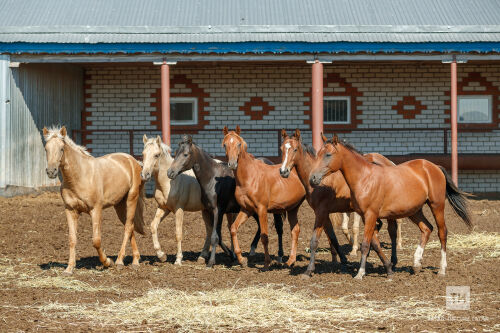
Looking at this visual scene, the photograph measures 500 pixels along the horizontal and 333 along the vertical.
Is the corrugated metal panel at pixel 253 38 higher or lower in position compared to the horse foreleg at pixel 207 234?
higher

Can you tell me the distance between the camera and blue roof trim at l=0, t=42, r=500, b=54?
17969 millimetres

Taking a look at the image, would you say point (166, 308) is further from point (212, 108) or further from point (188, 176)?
point (212, 108)

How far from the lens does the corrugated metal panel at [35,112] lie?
17.7 meters

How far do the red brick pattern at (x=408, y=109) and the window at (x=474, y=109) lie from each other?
1.12 metres

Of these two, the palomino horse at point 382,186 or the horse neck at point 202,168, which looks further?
the horse neck at point 202,168

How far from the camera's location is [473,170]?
827 inches

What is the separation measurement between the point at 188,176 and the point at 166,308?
410cm

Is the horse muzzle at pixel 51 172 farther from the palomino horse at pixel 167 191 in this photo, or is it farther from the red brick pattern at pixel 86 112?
the red brick pattern at pixel 86 112

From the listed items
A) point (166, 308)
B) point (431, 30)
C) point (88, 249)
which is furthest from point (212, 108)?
point (166, 308)

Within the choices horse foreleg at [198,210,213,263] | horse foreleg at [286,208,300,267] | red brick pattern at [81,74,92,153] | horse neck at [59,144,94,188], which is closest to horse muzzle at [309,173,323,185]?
horse foreleg at [286,208,300,267]

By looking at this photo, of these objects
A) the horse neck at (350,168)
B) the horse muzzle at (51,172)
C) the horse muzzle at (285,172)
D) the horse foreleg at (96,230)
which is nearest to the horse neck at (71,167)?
the horse muzzle at (51,172)

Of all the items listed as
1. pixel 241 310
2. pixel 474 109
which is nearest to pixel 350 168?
pixel 241 310

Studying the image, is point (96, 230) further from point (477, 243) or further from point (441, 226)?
point (477, 243)

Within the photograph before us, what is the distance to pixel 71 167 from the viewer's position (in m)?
9.84
